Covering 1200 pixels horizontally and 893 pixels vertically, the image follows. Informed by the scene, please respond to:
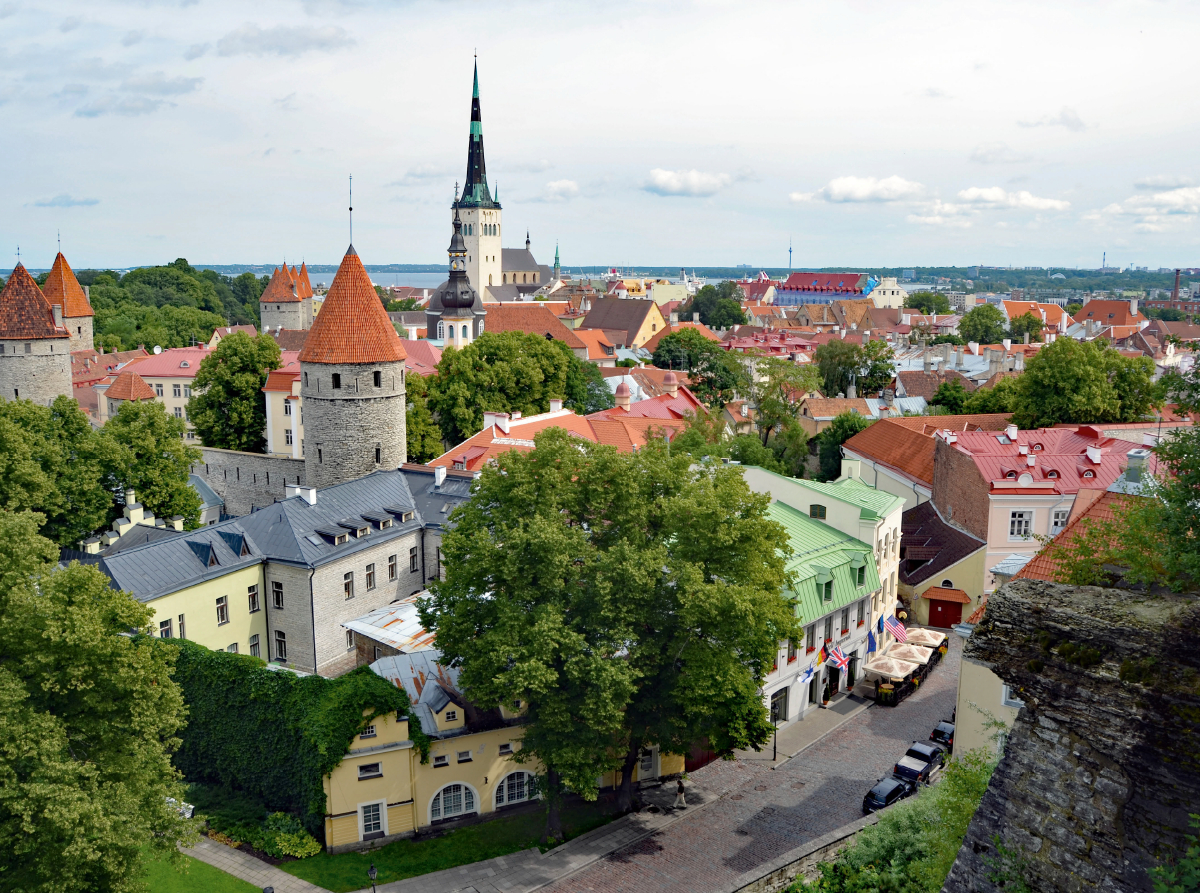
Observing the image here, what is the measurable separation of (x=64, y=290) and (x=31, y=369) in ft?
55.9

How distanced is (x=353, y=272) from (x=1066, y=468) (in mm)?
27428

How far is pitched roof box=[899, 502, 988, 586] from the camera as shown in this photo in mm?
35531

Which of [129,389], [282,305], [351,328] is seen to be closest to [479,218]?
[282,305]

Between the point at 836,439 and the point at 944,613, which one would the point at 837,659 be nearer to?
the point at 944,613

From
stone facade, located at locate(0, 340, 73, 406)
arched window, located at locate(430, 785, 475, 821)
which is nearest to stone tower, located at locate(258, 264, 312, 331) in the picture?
stone facade, located at locate(0, 340, 73, 406)

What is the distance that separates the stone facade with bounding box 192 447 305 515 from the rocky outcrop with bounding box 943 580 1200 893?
40590mm

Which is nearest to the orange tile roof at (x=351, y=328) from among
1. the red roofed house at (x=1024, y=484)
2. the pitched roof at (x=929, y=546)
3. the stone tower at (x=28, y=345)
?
the pitched roof at (x=929, y=546)

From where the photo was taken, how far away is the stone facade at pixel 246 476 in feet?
150

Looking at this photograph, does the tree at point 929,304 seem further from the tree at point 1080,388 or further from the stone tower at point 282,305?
the tree at point 1080,388

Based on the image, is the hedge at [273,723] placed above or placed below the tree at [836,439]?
below

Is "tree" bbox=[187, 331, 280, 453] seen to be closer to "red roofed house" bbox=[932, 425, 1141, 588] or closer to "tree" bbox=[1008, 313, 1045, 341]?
"red roofed house" bbox=[932, 425, 1141, 588]

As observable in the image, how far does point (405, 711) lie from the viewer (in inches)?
864

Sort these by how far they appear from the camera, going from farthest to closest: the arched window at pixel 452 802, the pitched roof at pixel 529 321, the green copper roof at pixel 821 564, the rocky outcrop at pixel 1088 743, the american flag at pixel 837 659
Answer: the pitched roof at pixel 529 321, the american flag at pixel 837 659, the green copper roof at pixel 821 564, the arched window at pixel 452 802, the rocky outcrop at pixel 1088 743

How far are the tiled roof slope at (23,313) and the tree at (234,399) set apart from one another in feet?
27.4
